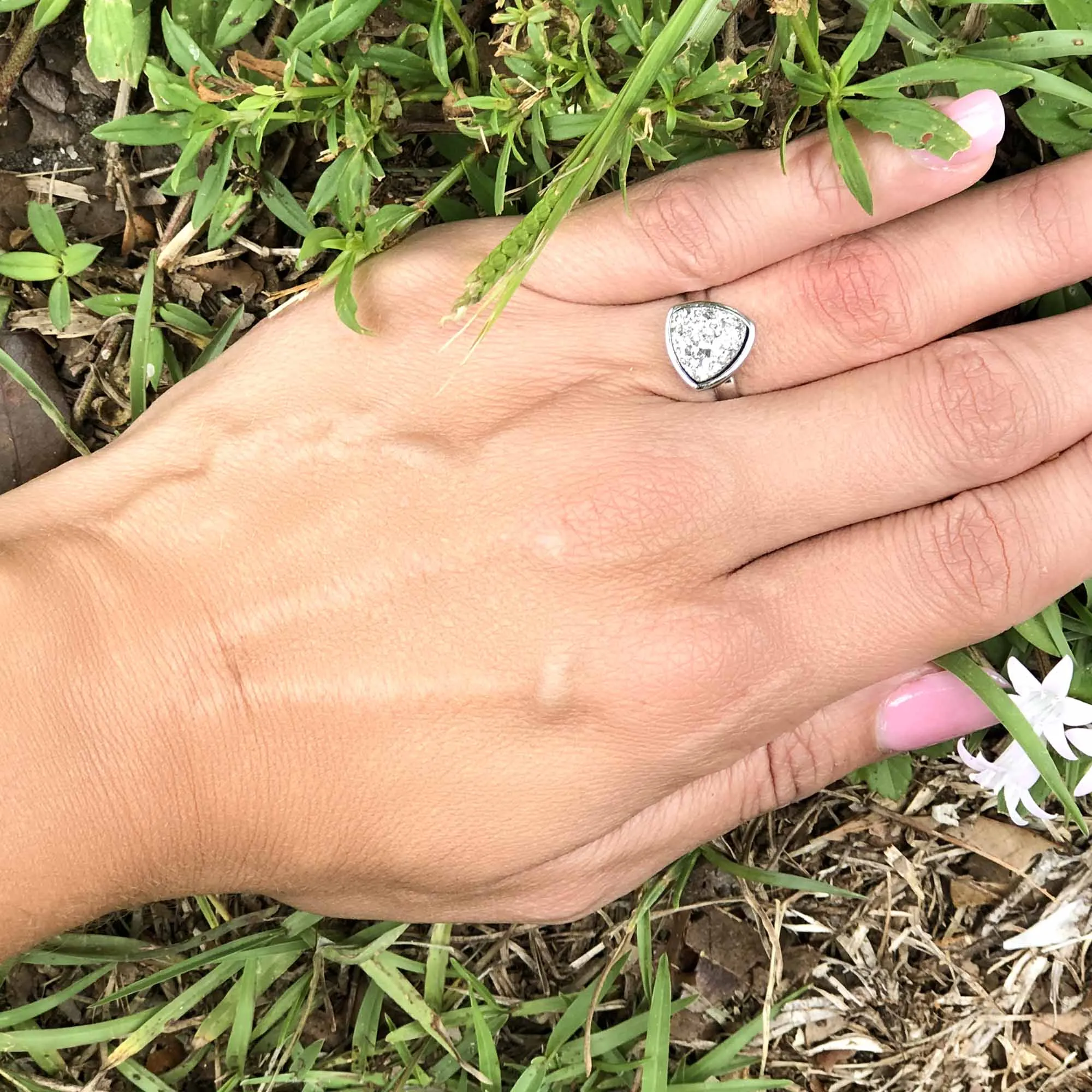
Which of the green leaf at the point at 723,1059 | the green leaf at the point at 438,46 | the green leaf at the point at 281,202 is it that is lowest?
the green leaf at the point at 723,1059

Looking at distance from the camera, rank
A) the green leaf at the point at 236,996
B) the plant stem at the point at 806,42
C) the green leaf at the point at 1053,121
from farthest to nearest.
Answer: the green leaf at the point at 236,996 → the green leaf at the point at 1053,121 → the plant stem at the point at 806,42

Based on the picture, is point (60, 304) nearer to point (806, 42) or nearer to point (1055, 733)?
point (806, 42)

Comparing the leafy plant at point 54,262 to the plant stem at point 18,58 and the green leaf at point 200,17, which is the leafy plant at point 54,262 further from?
the green leaf at point 200,17

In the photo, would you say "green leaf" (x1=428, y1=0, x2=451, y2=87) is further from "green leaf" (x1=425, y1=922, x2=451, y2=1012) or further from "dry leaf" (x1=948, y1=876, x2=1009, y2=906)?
"dry leaf" (x1=948, y1=876, x2=1009, y2=906)

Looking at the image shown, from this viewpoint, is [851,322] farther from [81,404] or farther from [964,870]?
[81,404]

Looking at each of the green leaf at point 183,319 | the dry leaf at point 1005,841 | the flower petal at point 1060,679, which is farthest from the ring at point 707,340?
the dry leaf at point 1005,841

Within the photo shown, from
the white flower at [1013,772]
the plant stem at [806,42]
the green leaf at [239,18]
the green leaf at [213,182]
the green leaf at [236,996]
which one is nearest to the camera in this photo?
the plant stem at [806,42]

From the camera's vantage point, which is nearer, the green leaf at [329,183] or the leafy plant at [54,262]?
the green leaf at [329,183]

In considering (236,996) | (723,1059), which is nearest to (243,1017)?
(236,996)
